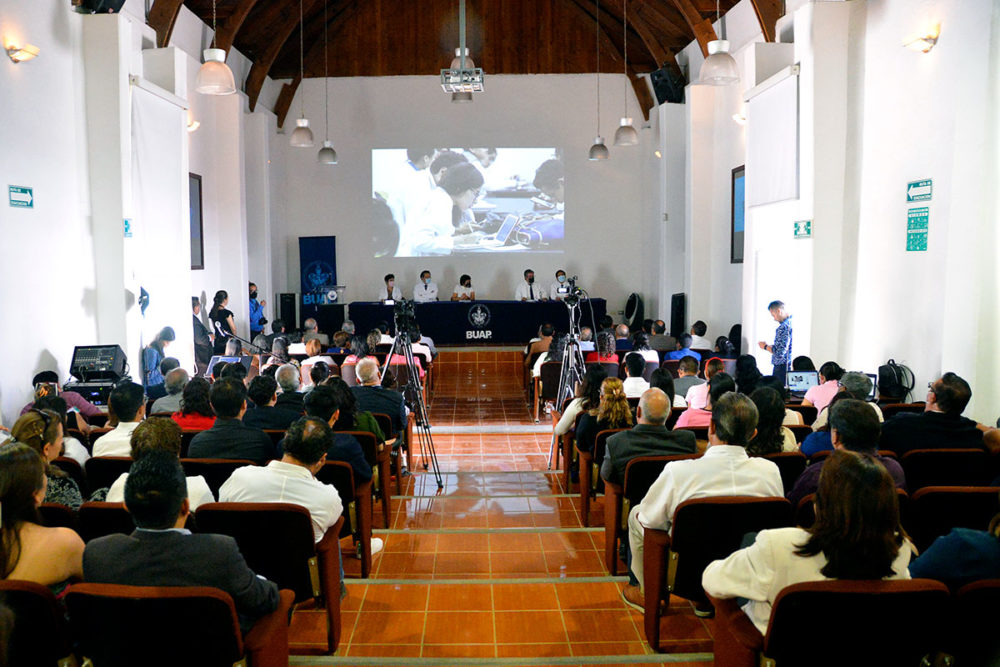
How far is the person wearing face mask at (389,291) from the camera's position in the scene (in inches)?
552

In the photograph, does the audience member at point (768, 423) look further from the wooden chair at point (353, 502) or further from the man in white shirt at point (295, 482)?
the man in white shirt at point (295, 482)

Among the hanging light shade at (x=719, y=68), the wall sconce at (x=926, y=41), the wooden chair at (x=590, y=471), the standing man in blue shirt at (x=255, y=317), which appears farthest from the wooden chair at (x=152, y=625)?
the standing man in blue shirt at (x=255, y=317)

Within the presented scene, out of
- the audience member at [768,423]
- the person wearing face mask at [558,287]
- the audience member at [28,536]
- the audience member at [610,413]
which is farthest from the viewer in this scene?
the person wearing face mask at [558,287]

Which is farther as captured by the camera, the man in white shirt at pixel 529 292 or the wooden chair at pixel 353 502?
the man in white shirt at pixel 529 292

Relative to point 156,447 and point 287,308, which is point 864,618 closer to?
point 156,447

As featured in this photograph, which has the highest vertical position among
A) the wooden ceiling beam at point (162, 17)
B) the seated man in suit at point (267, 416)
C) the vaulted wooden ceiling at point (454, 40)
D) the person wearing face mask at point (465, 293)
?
the vaulted wooden ceiling at point (454, 40)

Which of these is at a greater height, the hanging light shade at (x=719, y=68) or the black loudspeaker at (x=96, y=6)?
the black loudspeaker at (x=96, y=6)

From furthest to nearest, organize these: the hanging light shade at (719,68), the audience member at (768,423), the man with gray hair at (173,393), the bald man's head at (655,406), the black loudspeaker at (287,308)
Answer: the black loudspeaker at (287,308)
the hanging light shade at (719,68)
the man with gray hair at (173,393)
the bald man's head at (655,406)
the audience member at (768,423)

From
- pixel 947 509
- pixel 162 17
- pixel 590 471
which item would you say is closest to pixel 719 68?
pixel 590 471

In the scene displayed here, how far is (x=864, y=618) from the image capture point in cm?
199

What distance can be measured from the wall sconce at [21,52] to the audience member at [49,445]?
172 inches

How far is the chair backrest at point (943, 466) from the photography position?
362 cm

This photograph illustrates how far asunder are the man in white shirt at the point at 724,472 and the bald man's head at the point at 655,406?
0.72m

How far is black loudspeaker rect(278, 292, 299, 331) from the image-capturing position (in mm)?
14805
